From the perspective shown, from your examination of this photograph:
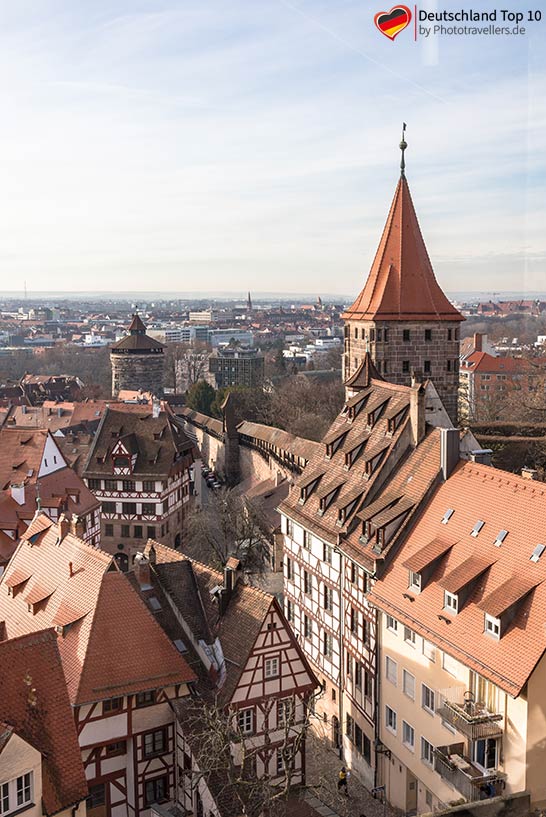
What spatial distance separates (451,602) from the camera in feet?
60.6

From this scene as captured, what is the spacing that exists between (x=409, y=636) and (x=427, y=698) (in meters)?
1.34

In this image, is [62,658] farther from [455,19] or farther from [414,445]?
[455,19]

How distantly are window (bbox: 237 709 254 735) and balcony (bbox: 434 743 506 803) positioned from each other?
12.5 ft

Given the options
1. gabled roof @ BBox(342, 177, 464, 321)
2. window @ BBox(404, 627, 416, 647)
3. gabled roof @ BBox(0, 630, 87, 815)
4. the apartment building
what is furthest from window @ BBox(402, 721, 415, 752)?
gabled roof @ BBox(342, 177, 464, 321)

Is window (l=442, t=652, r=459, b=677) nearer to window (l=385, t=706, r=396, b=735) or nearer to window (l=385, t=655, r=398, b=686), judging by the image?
window (l=385, t=655, r=398, b=686)

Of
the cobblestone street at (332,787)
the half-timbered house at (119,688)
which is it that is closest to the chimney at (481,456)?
the cobblestone street at (332,787)

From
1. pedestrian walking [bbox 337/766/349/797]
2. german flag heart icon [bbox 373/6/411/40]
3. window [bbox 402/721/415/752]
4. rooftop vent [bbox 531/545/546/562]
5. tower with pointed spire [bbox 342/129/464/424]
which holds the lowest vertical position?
pedestrian walking [bbox 337/766/349/797]

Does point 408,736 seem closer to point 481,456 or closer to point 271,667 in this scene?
point 271,667

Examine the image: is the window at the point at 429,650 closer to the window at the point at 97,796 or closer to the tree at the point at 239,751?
the tree at the point at 239,751

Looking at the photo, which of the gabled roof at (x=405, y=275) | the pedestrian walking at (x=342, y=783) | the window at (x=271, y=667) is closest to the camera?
the window at (x=271, y=667)

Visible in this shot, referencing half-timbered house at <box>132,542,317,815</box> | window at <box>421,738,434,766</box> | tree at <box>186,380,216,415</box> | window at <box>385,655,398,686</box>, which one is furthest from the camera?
tree at <box>186,380,216,415</box>

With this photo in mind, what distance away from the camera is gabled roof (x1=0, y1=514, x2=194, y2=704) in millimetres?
17514

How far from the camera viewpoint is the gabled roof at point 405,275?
123 feet

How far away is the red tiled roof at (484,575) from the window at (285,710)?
9.54 ft
